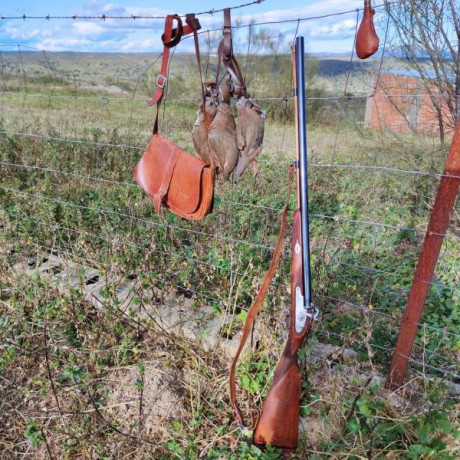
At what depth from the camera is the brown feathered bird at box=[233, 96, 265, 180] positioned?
186cm

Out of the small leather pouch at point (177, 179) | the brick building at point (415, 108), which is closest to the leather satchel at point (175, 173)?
the small leather pouch at point (177, 179)

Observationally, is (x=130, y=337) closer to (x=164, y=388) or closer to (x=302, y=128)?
(x=164, y=388)

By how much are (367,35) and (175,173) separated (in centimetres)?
105

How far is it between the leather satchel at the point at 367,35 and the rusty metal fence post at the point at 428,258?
453mm

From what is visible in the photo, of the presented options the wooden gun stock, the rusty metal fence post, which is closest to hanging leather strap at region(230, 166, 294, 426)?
the wooden gun stock

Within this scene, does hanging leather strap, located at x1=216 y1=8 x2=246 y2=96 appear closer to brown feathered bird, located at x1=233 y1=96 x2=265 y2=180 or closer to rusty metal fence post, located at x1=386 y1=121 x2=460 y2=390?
brown feathered bird, located at x1=233 y1=96 x2=265 y2=180

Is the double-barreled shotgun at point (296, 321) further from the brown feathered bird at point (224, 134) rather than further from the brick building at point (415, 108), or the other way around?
the brick building at point (415, 108)

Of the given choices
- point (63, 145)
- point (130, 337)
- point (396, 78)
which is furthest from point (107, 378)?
point (396, 78)

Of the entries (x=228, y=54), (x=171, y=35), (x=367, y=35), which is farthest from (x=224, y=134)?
(x=367, y=35)

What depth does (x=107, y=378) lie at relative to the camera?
2.25 metres

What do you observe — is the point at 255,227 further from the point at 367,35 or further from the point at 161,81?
the point at 367,35

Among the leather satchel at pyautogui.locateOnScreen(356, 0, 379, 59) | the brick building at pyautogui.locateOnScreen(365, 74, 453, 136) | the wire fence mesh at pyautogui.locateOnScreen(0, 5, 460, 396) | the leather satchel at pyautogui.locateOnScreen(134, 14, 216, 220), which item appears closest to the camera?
the leather satchel at pyautogui.locateOnScreen(356, 0, 379, 59)

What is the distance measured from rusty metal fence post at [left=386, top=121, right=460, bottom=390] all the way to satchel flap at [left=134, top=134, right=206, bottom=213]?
1045 millimetres

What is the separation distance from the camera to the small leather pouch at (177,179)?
2.04 metres
